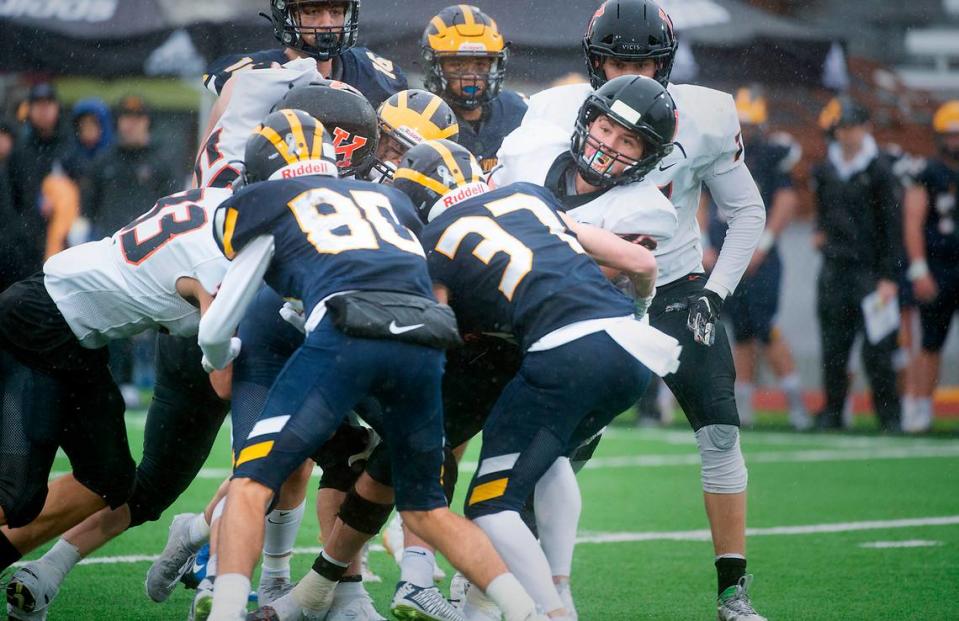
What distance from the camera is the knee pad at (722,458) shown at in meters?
4.84

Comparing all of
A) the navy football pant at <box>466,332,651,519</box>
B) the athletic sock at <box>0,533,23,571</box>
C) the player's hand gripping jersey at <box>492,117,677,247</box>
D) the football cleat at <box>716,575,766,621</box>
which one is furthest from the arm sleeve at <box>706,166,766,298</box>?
the athletic sock at <box>0,533,23,571</box>

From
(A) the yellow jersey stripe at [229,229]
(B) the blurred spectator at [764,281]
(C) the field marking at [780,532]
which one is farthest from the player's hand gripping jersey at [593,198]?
(B) the blurred spectator at [764,281]

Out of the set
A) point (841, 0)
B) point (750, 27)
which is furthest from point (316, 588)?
point (841, 0)

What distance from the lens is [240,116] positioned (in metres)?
5.13

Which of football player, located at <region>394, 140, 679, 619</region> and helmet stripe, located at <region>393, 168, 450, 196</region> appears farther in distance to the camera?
helmet stripe, located at <region>393, 168, 450, 196</region>

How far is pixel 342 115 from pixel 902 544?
3445 mm

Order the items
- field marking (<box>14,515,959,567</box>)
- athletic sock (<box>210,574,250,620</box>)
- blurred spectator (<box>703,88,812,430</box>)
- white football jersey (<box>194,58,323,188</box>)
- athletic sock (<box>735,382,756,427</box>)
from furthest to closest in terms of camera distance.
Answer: athletic sock (<box>735,382,756,427</box>) → blurred spectator (<box>703,88,812,430</box>) → field marking (<box>14,515,959,567</box>) → white football jersey (<box>194,58,323,188</box>) → athletic sock (<box>210,574,250,620</box>)

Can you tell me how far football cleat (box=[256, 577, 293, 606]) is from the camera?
15.6 feet

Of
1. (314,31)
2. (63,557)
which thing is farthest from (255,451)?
(314,31)

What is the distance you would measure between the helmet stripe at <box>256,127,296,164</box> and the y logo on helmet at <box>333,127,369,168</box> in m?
0.43

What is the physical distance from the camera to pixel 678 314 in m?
4.97

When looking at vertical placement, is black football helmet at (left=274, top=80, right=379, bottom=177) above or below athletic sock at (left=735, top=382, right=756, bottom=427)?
above

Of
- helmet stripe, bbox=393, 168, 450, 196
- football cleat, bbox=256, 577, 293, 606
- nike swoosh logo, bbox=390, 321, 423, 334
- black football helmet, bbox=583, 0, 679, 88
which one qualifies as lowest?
football cleat, bbox=256, 577, 293, 606

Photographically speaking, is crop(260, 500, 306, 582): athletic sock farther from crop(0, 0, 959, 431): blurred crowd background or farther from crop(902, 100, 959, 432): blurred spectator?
crop(902, 100, 959, 432): blurred spectator
